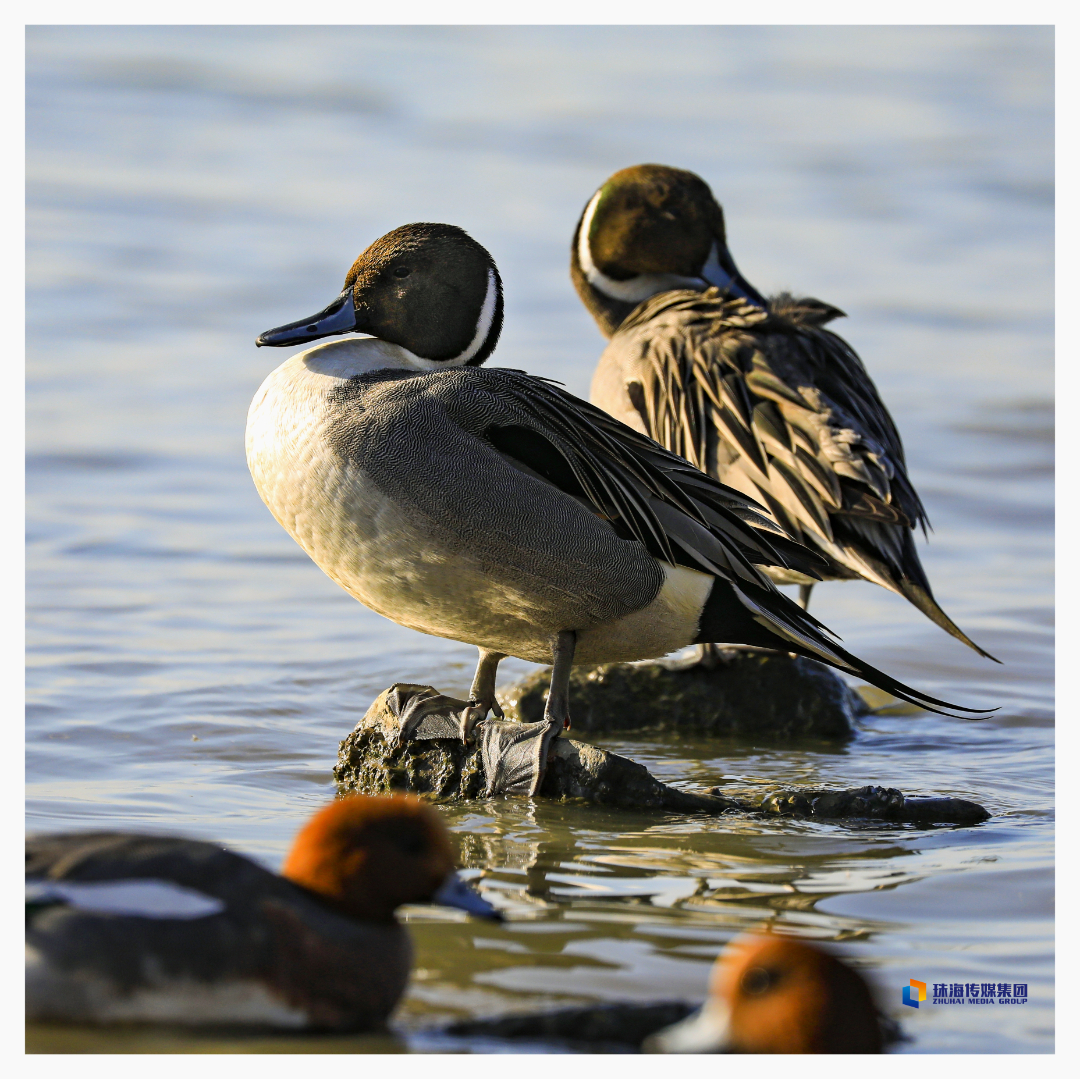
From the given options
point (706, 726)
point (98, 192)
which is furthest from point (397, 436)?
point (98, 192)

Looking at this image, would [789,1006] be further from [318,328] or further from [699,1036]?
[318,328]

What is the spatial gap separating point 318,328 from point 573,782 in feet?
4.47

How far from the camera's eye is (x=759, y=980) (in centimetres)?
231

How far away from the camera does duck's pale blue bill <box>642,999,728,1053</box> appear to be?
232 centimetres

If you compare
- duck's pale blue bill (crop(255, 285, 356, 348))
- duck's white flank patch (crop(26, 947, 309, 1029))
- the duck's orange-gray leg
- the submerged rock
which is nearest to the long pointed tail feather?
the submerged rock

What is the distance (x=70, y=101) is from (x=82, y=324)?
17.9ft

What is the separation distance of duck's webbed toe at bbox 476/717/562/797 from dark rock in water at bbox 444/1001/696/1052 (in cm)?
143

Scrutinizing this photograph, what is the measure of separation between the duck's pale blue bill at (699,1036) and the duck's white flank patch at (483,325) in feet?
7.57

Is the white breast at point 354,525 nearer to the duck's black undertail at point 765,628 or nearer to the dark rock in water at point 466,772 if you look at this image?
the dark rock in water at point 466,772

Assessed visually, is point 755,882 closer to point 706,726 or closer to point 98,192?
point 706,726

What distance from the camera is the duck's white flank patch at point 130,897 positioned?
2.41 m

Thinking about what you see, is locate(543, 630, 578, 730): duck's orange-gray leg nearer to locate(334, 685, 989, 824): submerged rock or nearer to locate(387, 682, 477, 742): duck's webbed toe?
locate(334, 685, 989, 824): submerged rock

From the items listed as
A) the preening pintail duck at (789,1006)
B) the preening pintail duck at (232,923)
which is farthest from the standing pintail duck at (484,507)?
the preening pintail duck at (789,1006)
